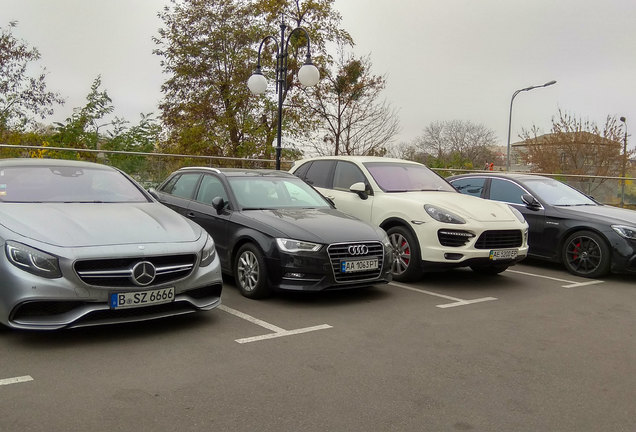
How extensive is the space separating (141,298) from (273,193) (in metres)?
3.18

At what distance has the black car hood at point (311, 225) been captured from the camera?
629cm

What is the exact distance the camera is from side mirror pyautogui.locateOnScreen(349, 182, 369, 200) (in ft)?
27.1

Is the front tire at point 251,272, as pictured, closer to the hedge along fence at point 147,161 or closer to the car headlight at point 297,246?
the car headlight at point 297,246

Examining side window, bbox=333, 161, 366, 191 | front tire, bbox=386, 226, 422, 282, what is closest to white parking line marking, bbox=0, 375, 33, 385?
front tire, bbox=386, 226, 422, 282

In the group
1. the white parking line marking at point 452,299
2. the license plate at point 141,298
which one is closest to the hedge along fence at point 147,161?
the white parking line marking at point 452,299

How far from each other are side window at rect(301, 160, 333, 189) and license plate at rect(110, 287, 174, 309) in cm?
479

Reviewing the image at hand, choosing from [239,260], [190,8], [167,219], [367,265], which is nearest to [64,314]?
[167,219]

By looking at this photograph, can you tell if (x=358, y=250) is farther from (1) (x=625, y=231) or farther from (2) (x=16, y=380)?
(1) (x=625, y=231)

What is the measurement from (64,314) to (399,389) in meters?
2.59

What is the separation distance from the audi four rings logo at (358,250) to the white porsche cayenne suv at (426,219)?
1414 millimetres

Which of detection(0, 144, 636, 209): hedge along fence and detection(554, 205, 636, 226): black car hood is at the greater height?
detection(0, 144, 636, 209): hedge along fence

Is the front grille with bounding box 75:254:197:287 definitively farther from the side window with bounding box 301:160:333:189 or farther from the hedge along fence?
the hedge along fence

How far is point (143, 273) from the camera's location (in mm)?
4707

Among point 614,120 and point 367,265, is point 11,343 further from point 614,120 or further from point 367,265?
point 614,120
